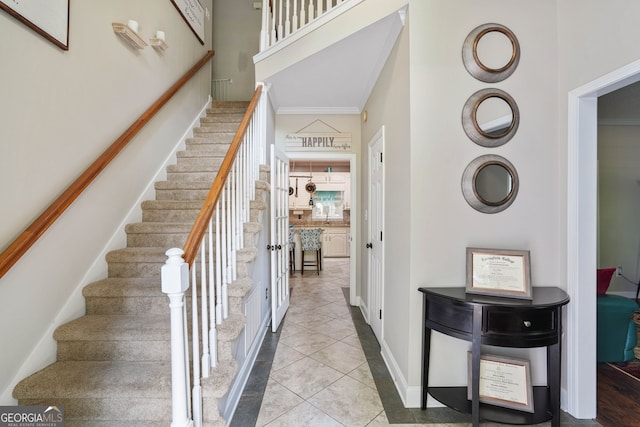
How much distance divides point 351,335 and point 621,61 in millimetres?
2966

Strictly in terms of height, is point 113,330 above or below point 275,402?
above

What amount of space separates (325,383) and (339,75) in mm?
2939

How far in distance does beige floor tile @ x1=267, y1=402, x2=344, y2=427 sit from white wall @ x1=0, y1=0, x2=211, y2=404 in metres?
1.49

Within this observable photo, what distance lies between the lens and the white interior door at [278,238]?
2988 millimetres

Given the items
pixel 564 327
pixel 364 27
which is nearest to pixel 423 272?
pixel 564 327

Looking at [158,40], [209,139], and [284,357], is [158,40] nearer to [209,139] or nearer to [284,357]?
[209,139]

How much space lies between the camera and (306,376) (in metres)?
2.25

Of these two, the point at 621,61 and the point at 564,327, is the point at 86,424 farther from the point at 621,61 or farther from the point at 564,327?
the point at 621,61

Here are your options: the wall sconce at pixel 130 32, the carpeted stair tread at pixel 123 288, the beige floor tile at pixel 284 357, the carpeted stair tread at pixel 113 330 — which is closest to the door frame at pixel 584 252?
the beige floor tile at pixel 284 357

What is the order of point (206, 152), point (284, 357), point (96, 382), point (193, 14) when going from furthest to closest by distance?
1. point (193, 14)
2. point (206, 152)
3. point (284, 357)
4. point (96, 382)

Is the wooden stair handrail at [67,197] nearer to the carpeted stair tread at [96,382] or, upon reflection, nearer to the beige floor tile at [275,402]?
the carpeted stair tread at [96,382]

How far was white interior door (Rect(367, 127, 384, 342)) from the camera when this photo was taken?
8.97ft

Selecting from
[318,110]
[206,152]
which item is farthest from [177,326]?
[318,110]

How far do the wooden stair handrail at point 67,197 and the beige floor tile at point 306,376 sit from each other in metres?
1.85
